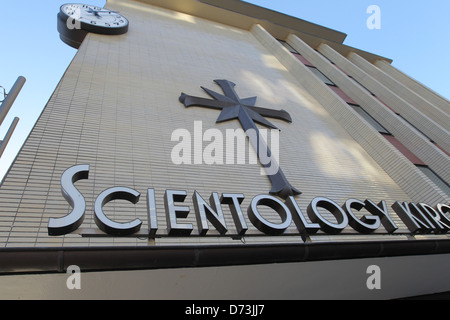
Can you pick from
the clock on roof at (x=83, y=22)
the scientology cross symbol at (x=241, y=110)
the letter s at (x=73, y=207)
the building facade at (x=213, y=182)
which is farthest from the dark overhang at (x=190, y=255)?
the clock on roof at (x=83, y=22)

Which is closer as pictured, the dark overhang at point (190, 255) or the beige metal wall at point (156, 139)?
the dark overhang at point (190, 255)

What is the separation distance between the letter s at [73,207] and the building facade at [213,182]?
0.02m

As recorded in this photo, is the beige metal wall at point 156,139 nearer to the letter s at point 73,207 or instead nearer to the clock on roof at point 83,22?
the letter s at point 73,207

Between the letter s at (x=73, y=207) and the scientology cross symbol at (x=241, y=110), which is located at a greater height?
the scientology cross symbol at (x=241, y=110)

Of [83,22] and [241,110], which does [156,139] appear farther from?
[83,22]

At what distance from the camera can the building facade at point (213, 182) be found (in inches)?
133

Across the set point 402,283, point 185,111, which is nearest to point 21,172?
point 185,111

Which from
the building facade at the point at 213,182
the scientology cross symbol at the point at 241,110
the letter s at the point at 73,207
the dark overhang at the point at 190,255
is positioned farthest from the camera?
the scientology cross symbol at the point at 241,110

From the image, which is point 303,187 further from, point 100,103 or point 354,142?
point 100,103

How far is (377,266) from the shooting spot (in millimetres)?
4406

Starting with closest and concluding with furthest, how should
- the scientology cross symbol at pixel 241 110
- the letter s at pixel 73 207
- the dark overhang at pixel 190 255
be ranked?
1. the dark overhang at pixel 190 255
2. the letter s at pixel 73 207
3. the scientology cross symbol at pixel 241 110

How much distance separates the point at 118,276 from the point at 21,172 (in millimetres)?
2051

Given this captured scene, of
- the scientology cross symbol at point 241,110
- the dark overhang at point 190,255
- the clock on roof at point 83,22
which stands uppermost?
the clock on roof at point 83,22
